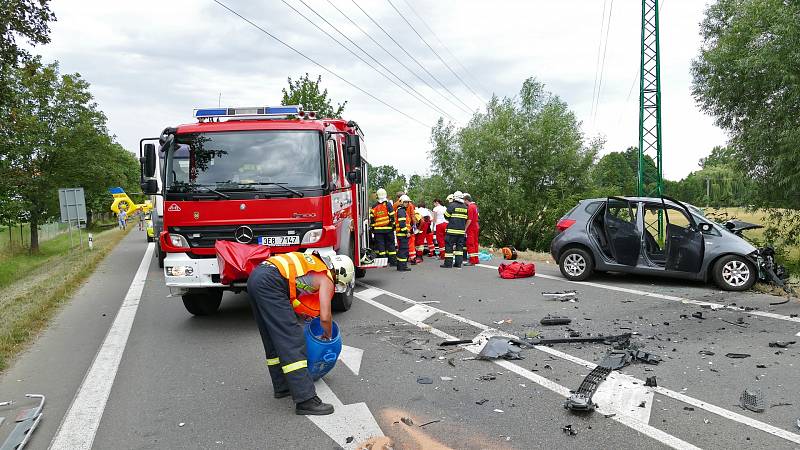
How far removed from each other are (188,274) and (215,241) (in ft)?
1.72

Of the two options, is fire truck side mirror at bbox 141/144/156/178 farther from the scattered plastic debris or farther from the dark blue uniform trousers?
the scattered plastic debris

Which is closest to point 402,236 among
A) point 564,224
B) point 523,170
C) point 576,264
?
point 564,224

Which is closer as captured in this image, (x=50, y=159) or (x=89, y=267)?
(x=89, y=267)

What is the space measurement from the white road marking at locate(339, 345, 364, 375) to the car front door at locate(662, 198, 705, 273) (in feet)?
20.2

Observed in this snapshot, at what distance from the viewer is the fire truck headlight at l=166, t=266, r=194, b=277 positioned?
23.6 feet

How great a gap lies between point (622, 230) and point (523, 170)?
66.3ft

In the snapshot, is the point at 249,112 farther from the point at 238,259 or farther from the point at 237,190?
the point at 238,259

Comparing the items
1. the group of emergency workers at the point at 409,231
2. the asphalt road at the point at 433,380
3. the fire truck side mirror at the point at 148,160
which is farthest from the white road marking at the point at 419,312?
the group of emergency workers at the point at 409,231

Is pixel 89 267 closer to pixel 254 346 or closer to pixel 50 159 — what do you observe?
pixel 254 346

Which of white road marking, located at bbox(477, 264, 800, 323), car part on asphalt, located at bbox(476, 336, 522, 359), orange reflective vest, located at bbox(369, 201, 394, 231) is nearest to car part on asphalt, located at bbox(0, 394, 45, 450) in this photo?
car part on asphalt, located at bbox(476, 336, 522, 359)

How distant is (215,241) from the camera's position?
7188 millimetres

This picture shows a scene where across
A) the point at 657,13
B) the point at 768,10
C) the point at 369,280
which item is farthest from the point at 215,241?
the point at 657,13

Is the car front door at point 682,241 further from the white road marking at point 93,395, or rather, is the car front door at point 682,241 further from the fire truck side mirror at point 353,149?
the white road marking at point 93,395

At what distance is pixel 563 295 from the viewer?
931cm
